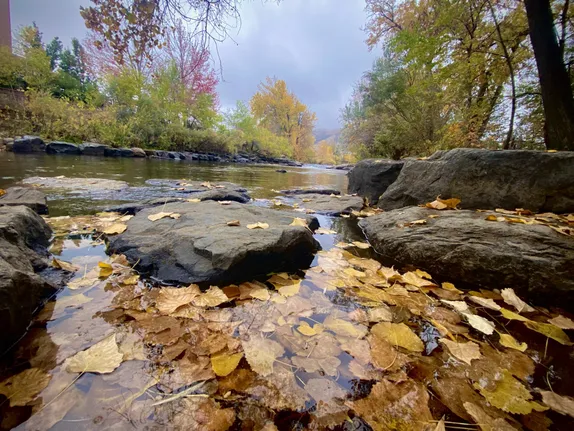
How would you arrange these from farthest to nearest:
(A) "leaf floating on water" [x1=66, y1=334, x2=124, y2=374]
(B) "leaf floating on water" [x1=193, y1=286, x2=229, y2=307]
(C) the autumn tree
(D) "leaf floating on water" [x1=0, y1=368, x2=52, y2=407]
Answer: (C) the autumn tree → (B) "leaf floating on water" [x1=193, y1=286, x2=229, y2=307] → (A) "leaf floating on water" [x1=66, y1=334, x2=124, y2=374] → (D) "leaf floating on water" [x1=0, y1=368, x2=52, y2=407]

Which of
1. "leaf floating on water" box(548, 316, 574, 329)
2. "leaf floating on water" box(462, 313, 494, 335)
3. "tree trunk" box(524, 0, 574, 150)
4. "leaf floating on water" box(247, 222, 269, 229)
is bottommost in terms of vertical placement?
"leaf floating on water" box(462, 313, 494, 335)

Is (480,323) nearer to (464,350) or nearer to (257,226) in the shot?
(464,350)

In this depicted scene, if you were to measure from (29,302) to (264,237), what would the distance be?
1.08 meters

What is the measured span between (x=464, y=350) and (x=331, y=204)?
2804 mm

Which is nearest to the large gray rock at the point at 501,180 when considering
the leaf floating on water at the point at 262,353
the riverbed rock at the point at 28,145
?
the leaf floating on water at the point at 262,353

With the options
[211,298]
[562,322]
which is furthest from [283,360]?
[562,322]

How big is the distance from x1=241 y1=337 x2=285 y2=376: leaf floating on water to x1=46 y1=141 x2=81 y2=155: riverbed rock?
13939mm

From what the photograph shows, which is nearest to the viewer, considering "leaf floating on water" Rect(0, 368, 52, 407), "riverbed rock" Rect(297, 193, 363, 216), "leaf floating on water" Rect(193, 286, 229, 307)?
"leaf floating on water" Rect(0, 368, 52, 407)

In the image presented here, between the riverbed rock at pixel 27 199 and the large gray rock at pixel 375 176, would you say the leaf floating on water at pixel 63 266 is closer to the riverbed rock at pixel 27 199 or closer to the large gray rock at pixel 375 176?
the riverbed rock at pixel 27 199

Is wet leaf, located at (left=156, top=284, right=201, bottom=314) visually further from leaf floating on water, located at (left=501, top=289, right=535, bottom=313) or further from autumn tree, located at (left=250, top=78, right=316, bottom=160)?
autumn tree, located at (left=250, top=78, right=316, bottom=160)

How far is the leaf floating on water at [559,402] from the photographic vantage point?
749mm

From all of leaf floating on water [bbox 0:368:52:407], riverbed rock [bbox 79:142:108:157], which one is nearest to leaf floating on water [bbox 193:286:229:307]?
leaf floating on water [bbox 0:368:52:407]

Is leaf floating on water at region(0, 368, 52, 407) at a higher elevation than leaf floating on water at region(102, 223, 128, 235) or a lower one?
lower

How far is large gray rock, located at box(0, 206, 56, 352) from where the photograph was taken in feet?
2.68
